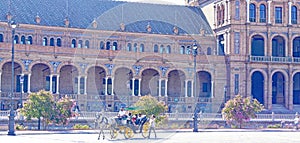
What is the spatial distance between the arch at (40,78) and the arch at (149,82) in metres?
11.7

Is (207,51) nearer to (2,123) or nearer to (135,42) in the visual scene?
(135,42)

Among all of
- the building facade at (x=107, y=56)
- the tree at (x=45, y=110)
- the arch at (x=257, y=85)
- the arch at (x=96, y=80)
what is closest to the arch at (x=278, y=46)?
the arch at (x=257, y=85)

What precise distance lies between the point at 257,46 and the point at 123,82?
18.2m

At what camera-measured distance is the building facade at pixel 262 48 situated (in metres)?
79.2

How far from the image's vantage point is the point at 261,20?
3191 inches

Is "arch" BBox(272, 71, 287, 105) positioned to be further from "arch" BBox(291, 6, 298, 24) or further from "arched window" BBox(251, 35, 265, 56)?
"arch" BBox(291, 6, 298, 24)

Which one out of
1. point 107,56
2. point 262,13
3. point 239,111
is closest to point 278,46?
point 262,13

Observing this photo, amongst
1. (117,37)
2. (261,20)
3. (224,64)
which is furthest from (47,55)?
(261,20)

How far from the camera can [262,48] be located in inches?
3221

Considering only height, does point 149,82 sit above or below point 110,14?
below

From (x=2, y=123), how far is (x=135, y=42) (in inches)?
1286

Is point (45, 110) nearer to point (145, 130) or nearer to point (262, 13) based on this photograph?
point (145, 130)

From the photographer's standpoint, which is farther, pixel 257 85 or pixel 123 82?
pixel 257 85

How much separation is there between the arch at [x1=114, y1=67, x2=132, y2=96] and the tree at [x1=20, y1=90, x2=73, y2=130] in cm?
2634
